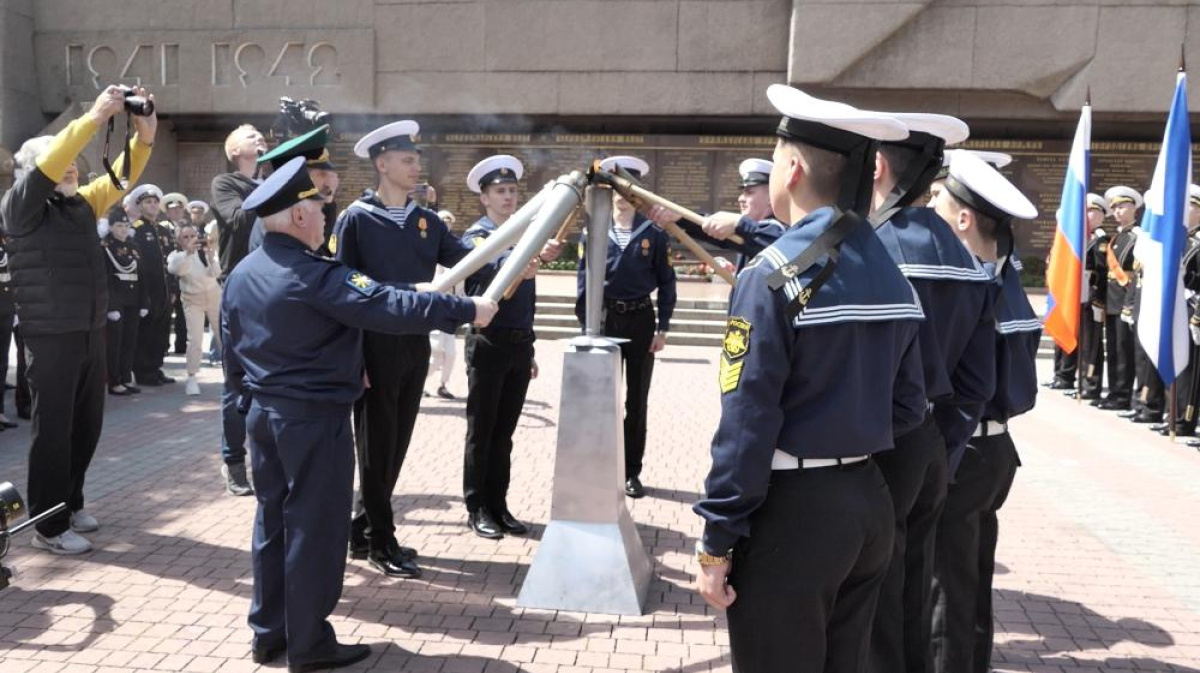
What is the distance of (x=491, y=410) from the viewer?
17.5 ft

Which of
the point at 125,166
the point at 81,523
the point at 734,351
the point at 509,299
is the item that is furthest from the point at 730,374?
the point at 81,523

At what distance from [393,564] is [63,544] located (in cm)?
184

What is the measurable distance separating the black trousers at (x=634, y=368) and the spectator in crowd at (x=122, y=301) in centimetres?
611

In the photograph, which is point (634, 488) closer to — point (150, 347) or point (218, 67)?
point (150, 347)

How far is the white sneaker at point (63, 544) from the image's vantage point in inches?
194

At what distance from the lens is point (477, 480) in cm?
536

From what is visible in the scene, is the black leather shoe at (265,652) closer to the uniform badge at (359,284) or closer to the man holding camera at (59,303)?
the uniform badge at (359,284)

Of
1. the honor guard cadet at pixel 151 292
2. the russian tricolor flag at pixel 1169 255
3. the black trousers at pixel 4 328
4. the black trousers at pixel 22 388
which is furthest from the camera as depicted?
the honor guard cadet at pixel 151 292

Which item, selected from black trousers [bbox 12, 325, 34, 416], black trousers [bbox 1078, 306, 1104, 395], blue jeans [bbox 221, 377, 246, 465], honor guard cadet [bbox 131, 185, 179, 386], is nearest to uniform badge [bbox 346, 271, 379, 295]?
blue jeans [bbox 221, 377, 246, 465]

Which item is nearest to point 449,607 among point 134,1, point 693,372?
point 693,372

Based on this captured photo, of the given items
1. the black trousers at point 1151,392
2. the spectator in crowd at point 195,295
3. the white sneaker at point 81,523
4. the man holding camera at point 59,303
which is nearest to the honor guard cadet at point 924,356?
the man holding camera at point 59,303

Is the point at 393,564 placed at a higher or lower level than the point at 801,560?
lower

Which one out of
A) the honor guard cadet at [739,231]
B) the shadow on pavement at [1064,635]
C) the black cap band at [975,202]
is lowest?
the shadow on pavement at [1064,635]

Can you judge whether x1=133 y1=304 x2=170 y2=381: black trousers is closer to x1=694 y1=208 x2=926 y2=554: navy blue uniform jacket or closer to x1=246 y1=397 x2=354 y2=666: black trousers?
x1=246 y1=397 x2=354 y2=666: black trousers
